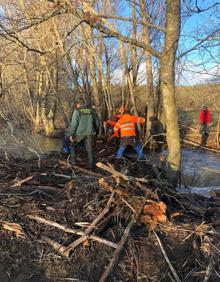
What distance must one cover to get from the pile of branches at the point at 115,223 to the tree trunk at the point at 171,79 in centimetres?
157

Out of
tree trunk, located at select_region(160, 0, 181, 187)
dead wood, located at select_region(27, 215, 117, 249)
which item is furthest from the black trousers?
dead wood, located at select_region(27, 215, 117, 249)

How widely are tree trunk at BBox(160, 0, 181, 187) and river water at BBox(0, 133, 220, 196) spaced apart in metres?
0.55

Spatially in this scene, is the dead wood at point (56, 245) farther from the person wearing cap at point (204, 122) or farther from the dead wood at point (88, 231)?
the person wearing cap at point (204, 122)

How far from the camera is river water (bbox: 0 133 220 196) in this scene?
29.0 feet

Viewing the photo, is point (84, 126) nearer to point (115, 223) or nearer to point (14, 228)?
point (115, 223)

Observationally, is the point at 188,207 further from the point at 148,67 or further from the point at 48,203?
the point at 148,67

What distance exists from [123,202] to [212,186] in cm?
552

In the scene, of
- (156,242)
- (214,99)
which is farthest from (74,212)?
(214,99)

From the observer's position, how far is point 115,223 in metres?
4.37

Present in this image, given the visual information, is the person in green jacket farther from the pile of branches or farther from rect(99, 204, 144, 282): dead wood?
rect(99, 204, 144, 282): dead wood

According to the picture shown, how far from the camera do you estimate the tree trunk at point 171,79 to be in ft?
20.3

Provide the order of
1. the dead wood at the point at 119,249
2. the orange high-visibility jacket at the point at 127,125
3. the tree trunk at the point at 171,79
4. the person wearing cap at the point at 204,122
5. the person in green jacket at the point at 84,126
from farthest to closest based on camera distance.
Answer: the person wearing cap at the point at 204,122
the orange high-visibility jacket at the point at 127,125
the person in green jacket at the point at 84,126
the tree trunk at the point at 171,79
the dead wood at the point at 119,249

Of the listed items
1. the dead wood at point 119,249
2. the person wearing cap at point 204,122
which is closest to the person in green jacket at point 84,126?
the dead wood at point 119,249

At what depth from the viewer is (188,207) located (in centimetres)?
519
